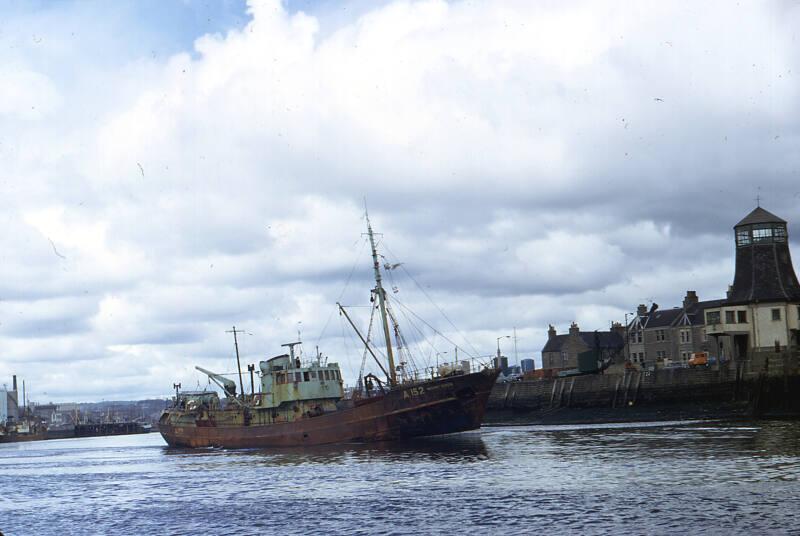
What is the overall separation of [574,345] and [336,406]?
195ft

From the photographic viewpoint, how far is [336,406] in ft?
251

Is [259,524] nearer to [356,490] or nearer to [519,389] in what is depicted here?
[356,490]

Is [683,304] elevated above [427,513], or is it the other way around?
[683,304]

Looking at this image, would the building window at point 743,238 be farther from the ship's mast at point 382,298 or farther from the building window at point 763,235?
the ship's mast at point 382,298

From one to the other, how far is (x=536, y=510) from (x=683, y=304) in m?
87.8

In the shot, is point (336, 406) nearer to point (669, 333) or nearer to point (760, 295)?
point (760, 295)

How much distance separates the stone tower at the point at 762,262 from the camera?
84.8m

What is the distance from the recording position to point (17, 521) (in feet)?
138

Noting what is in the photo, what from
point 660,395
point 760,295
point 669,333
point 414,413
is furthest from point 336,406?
point 669,333

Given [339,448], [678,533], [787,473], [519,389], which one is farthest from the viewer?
[519,389]

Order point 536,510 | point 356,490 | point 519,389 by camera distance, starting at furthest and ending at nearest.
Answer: point 519,389, point 356,490, point 536,510

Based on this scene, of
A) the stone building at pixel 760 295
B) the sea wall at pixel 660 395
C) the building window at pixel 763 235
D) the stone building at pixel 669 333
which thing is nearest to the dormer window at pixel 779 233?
the stone building at pixel 760 295

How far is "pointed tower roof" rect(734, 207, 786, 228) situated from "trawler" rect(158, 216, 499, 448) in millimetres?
32641

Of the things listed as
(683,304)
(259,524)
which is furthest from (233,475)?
(683,304)
